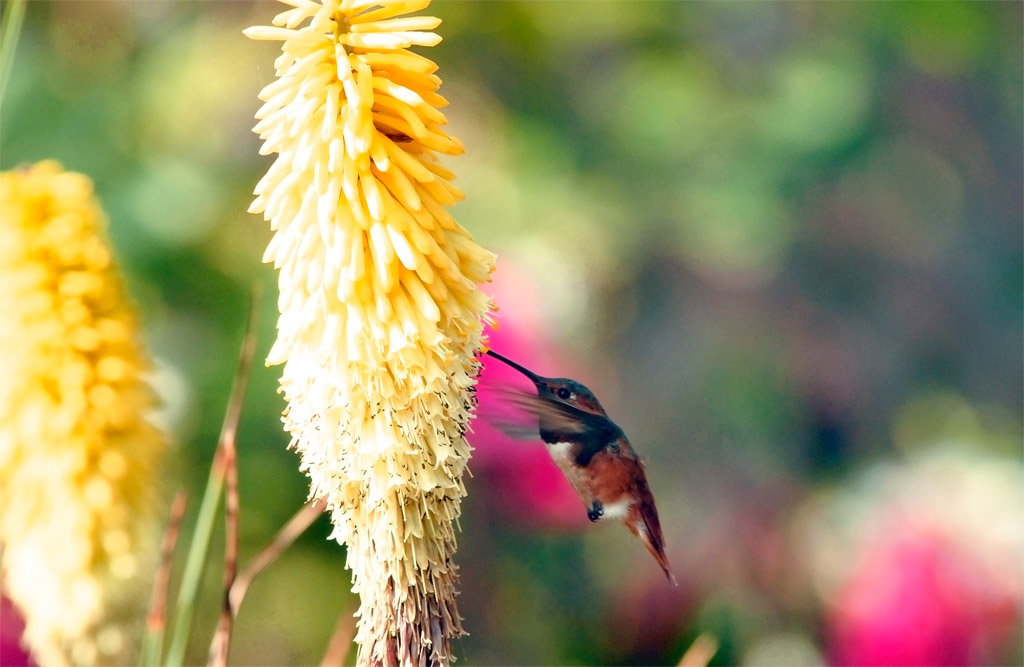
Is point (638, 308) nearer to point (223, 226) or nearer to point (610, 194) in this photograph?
point (610, 194)

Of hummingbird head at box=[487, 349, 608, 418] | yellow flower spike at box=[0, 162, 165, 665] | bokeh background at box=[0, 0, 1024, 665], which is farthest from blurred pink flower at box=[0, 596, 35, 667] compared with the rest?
bokeh background at box=[0, 0, 1024, 665]

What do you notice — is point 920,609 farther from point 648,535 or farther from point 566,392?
point 566,392

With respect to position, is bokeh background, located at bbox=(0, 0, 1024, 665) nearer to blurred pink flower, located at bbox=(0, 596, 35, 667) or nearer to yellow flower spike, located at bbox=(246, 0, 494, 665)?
blurred pink flower, located at bbox=(0, 596, 35, 667)

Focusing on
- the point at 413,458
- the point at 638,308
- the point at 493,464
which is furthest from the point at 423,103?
the point at 638,308

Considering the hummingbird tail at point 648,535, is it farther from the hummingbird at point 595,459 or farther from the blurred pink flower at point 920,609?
the blurred pink flower at point 920,609

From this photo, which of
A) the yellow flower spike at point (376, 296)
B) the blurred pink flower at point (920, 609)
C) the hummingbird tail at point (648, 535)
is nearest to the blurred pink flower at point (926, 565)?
the blurred pink flower at point (920, 609)

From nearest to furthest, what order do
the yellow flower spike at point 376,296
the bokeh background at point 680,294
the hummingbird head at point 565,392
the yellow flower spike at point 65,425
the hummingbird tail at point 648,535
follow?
1. the yellow flower spike at point 376,296
2. the yellow flower spike at point 65,425
3. the hummingbird head at point 565,392
4. the hummingbird tail at point 648,535
5. the bokeh background at point 680,294
